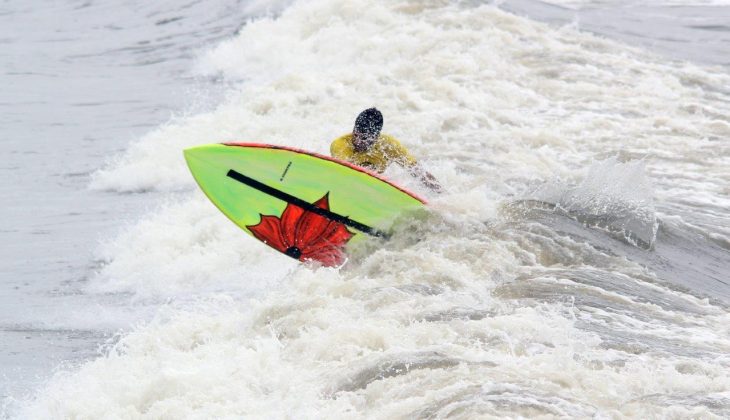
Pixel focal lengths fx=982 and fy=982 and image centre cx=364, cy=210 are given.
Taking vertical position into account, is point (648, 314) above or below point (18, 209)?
above

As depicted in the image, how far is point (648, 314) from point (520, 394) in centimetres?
182

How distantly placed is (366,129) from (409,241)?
37.2 inches

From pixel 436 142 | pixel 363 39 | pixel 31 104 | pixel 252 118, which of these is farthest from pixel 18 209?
pixel 363 39

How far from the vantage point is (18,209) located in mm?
10812

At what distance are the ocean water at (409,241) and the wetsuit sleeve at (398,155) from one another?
13cm

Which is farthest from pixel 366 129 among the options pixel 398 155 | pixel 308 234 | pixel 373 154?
pixel 308 234

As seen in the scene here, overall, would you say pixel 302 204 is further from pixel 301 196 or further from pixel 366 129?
pixel 366 129

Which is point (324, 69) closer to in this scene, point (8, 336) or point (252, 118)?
point (252, 118)

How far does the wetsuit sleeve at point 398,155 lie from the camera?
7.51 meters

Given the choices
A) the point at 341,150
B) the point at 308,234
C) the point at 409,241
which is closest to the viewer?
the point at 409,241

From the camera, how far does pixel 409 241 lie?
7.05 metres

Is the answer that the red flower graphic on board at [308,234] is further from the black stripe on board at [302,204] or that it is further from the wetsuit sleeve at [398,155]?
the wetsuit sleeve at [398,155]

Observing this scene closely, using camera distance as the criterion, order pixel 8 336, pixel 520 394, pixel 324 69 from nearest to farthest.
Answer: pixel 520 394, pixel 8 336, pixel 324 69

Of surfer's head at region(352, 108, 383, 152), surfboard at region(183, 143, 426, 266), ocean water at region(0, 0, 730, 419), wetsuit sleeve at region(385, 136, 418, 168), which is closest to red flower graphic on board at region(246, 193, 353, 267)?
surfboard at region(183, 143, 426, 266)
